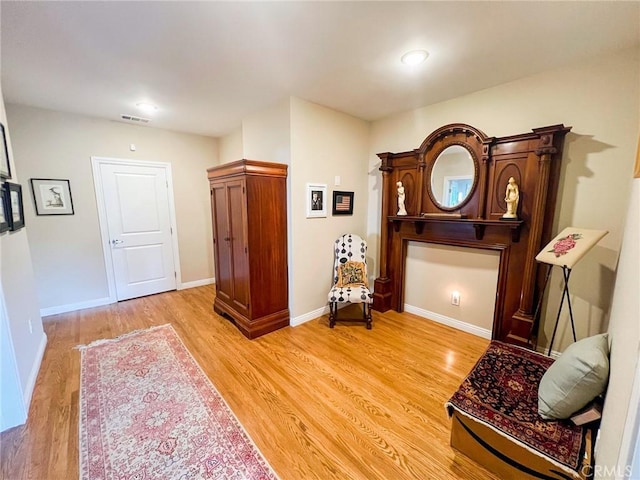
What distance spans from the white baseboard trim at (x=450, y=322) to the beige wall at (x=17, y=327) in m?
3.56

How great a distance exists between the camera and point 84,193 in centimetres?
337

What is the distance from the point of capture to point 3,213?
75.2 inches

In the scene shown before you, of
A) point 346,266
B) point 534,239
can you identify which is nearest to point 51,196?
point 346,266

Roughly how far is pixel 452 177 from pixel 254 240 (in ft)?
7.26

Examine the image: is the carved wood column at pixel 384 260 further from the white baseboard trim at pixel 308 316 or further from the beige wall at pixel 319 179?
the white baseboard trim at pixel 308 316

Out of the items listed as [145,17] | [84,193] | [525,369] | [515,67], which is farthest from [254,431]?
[84,193]

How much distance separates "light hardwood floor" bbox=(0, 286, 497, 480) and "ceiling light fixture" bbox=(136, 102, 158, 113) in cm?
253

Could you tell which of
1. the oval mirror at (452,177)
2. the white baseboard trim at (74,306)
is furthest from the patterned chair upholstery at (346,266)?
the white baseboard trim at (74,306)

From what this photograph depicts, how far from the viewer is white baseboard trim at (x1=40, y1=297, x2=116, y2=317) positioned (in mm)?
3259

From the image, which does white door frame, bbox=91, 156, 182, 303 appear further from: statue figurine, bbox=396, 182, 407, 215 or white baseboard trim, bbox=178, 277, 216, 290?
statue figurine, bbox=396, 182, 407, 215

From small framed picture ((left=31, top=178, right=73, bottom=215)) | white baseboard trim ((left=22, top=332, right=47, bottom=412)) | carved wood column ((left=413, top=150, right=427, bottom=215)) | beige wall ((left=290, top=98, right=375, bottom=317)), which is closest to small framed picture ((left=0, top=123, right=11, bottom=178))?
small framed picture ((left=31, top=178, right=73, bottom=215))

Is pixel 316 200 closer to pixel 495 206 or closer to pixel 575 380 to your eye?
pixel 495 206

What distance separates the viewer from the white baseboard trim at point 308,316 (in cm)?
304

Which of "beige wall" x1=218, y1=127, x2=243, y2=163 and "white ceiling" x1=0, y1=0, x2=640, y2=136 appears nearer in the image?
"white ceiling" x1=0, y1=0, x2=640, y2=136
